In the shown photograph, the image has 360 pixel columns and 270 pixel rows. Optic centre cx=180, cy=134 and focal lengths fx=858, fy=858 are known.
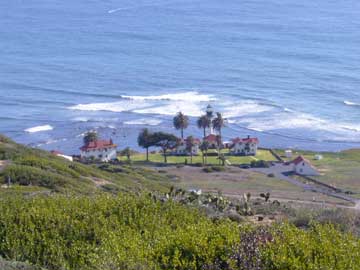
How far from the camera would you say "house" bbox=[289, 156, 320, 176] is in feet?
177

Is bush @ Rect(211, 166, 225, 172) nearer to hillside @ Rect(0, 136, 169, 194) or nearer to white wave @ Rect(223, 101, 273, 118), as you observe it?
hillside @ Rect(0, 136, 169, 194)

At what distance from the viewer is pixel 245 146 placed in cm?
5947

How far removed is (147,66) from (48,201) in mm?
69283

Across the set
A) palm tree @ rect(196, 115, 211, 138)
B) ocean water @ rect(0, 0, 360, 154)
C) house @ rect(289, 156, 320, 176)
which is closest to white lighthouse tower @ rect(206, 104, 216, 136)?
palm tree @ rect(196, 115, 211, 138)

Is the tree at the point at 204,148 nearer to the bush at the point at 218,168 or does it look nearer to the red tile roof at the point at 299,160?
the bush at the point at 218,168

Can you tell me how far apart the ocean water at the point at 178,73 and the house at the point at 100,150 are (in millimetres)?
1610

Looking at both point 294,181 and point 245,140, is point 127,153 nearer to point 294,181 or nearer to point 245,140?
point 245,140

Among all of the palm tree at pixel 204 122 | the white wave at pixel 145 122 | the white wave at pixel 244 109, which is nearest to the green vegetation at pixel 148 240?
the palm tree at pixel 204 122

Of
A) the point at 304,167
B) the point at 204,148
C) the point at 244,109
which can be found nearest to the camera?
the point at 304,167

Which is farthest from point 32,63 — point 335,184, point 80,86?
point 335,184

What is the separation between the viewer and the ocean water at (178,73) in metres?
65.8

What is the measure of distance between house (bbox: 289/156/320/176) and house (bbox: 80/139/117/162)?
12656mm

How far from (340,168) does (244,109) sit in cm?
1639

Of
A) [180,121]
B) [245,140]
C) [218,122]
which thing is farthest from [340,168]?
[180,121]
